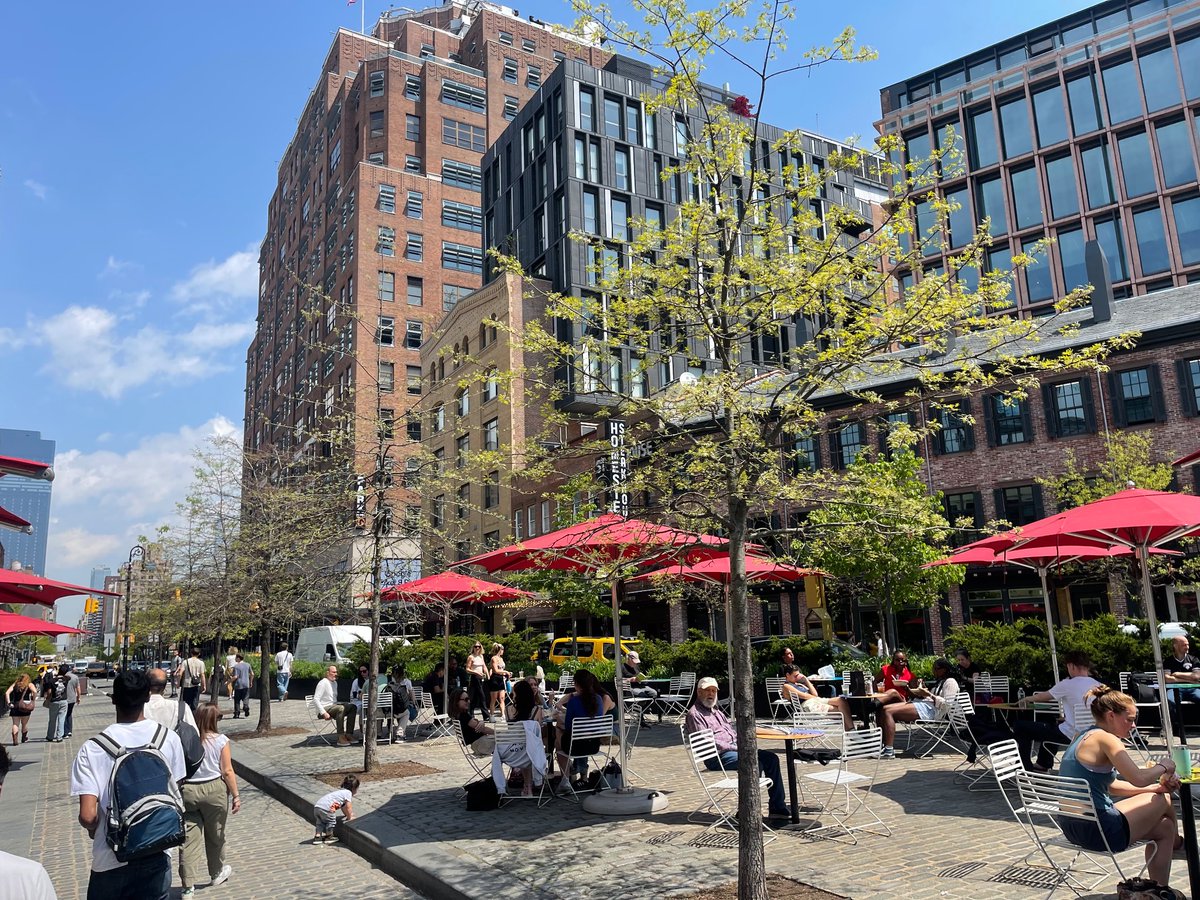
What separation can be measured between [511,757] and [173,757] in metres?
5.35

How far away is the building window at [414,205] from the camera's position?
6788 cm

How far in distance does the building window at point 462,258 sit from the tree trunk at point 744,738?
64.0m

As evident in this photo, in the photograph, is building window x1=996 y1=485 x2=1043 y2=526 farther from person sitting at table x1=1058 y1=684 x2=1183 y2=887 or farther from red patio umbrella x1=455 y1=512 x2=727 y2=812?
person sitting at table x1=1058 y1=684 x2=1183 y2=887

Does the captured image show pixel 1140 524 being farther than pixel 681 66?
Yes

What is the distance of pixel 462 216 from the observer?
7112cm

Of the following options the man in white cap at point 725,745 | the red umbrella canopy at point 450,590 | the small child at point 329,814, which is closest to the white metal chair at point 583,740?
the man in white cap at point 725,745

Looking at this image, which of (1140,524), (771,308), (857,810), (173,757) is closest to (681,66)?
(771,308)

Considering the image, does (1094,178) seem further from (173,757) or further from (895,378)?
(173,757)

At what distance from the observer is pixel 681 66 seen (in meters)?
7.82

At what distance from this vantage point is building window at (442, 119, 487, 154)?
7281 centimetres

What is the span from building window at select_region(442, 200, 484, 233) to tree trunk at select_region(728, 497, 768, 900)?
217ft

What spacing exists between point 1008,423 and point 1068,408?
7.22 feet

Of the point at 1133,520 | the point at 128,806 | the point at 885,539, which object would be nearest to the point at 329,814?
the point at 128,806

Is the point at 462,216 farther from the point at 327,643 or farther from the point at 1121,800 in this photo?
the point at 1121,800
